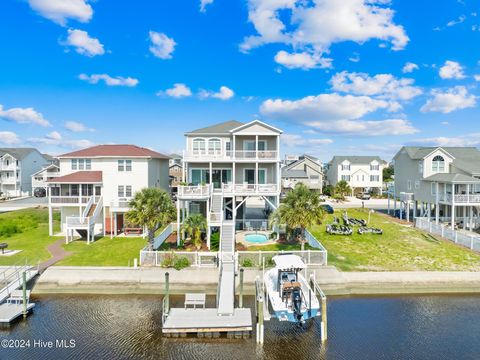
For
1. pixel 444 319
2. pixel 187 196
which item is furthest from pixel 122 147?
pixel 444 319

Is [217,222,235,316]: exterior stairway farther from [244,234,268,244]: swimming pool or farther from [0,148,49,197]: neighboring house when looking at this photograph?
[0,148,49,197]: neighboring house

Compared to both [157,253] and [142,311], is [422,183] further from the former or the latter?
[142,311]

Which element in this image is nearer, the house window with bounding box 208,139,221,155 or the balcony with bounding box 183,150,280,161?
the balcony with bounding box 183,150,280,161

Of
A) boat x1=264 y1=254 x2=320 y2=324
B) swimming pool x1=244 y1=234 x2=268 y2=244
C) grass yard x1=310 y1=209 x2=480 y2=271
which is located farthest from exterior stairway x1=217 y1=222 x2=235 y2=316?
grass yard x1=310 y1=209 x2=480 y2=271

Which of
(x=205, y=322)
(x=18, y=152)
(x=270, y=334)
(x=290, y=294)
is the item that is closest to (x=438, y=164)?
(x=290, y=294)

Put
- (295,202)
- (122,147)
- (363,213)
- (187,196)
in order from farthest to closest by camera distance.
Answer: (363,213), (122,147), (187,196), (295,202)

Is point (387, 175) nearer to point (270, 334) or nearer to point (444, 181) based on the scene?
point (444, 181)
